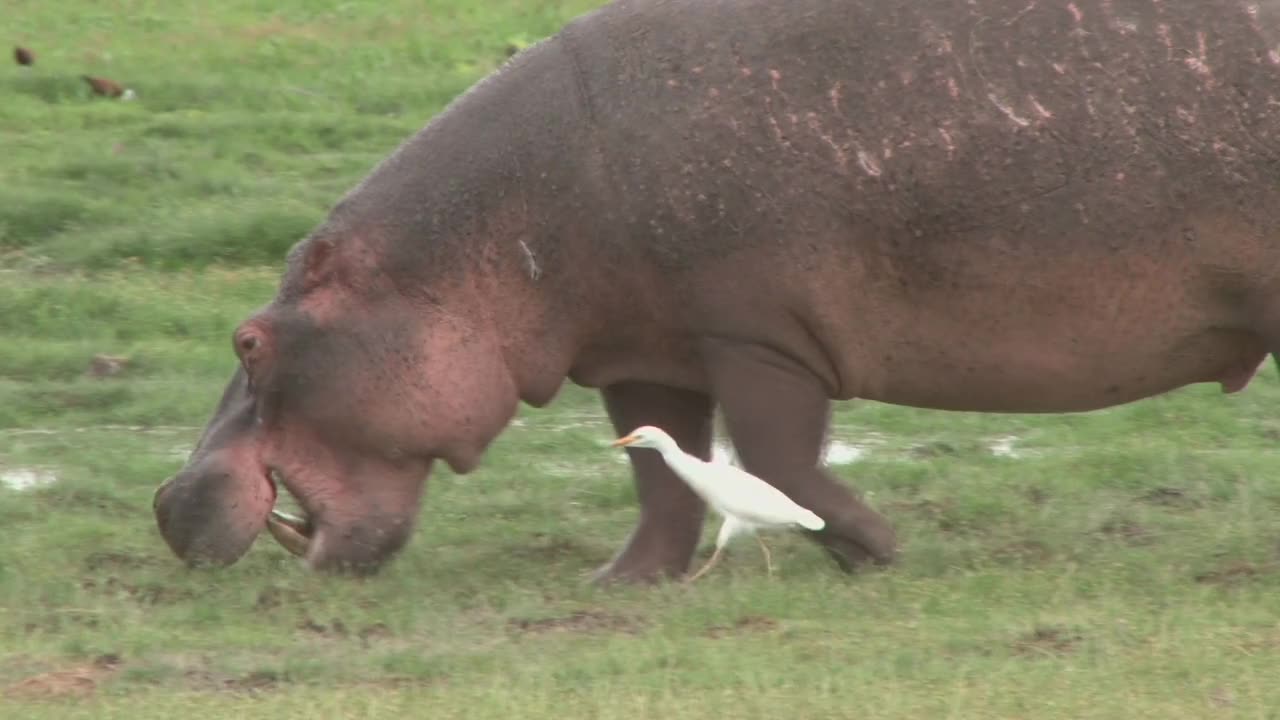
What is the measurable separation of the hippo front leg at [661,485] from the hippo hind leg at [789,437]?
0.43 m

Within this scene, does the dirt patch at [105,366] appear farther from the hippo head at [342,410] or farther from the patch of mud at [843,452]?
the hippo head at [342,410]

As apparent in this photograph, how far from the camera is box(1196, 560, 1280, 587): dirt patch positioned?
256 inches

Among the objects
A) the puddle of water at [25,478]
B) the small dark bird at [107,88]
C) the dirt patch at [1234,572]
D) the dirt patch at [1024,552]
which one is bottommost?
the puddle of water at [25,478]

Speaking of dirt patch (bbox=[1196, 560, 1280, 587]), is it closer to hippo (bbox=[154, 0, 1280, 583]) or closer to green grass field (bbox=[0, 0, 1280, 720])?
green grass field (bbox=[0, 0, 1280, 720])

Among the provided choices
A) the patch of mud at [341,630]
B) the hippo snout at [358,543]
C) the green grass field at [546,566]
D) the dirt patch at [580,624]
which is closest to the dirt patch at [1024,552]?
the green grass field at [546,566]

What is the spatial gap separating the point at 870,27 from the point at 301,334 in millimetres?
1692

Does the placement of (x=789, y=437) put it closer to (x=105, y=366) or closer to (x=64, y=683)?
(x=64, y=683)

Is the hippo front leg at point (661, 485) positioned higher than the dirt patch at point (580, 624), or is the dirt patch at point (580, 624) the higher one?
the hippo front leg at point (661, 485)

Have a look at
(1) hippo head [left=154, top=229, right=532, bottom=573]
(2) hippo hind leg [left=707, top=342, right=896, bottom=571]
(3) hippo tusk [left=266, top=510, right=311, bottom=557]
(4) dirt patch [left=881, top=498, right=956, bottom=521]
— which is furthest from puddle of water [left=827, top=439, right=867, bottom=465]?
(3) hippo tusk [left=266, top=510, right=311, bottom=557]

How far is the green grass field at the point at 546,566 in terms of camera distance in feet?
17.9

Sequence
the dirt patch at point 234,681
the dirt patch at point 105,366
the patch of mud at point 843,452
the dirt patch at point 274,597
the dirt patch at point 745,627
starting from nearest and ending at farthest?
the dirt patch at point 234,681 < the dirt patch at point 745,627 < the dirt patch at point 274,597 < the patch of mud at point 843,452 < the dirt patch at point 105,366

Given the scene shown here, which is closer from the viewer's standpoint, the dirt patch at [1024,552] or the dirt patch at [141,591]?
the dirt patch at [141,591]

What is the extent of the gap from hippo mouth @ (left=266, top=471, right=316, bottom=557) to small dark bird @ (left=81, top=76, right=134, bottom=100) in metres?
8.04

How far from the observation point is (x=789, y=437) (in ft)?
21.5
